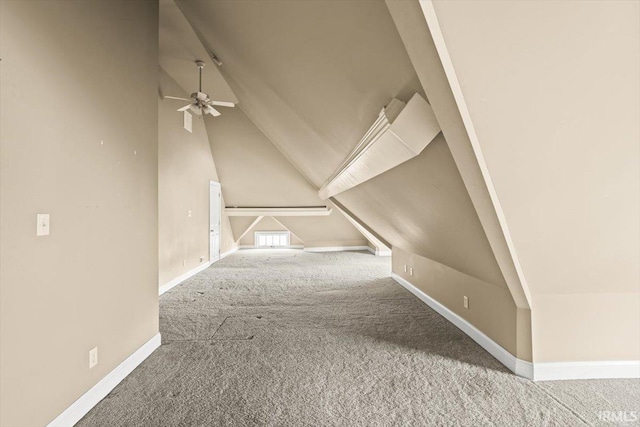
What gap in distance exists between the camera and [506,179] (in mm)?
1437

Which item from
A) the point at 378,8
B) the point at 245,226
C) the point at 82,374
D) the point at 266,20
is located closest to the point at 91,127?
the point at 266,20

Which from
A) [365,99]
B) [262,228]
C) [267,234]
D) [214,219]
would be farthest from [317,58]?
[267,234]

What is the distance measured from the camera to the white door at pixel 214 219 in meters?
6.46

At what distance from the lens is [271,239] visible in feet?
32.0

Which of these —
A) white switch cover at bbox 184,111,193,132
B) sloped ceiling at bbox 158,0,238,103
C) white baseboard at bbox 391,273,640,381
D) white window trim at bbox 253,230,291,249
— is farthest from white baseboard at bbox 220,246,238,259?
white baseboard at bbox 391,273,640,381

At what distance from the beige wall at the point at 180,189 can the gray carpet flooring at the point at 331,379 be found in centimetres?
125

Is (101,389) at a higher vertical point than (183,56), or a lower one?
lower

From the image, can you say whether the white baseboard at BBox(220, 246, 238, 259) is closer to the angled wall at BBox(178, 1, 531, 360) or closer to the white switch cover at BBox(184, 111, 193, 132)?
the white switch cover at BBox(184, 111, 193, 132)

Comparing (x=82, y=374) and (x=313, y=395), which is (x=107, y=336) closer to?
(x=82, y=374)

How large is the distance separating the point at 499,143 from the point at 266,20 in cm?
158

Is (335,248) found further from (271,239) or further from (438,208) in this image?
(438,208)

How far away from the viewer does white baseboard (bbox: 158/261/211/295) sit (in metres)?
4.33

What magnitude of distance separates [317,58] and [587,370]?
2625 mm

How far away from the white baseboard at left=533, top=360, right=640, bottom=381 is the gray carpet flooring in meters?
0.06
